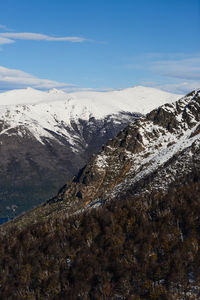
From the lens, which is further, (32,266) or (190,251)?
(32,266)

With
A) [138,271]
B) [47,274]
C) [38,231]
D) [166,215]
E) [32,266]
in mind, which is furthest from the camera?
[38,231]

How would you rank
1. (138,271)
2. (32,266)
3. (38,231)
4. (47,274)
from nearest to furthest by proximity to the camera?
(138,271)
(47,274)
(32,266)
(38,231)

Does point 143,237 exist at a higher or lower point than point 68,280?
higher

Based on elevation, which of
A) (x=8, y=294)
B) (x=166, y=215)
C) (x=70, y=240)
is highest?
(x=166, y=215)

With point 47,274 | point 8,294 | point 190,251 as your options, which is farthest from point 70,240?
point 190,251

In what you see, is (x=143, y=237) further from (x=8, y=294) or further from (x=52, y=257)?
(x=8, y=294)

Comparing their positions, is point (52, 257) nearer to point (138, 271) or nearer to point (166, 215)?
point (138, 271)

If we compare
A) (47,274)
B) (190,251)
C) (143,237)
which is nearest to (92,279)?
(47,274)
